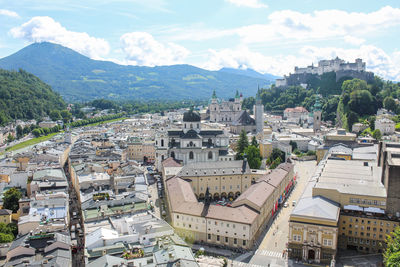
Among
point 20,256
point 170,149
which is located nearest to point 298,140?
point 170,149

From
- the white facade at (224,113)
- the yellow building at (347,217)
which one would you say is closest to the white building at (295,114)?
the white facade at (224,113)

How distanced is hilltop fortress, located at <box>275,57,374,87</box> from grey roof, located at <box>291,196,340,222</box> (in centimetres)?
9465

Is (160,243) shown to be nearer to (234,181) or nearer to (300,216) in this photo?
(300,216)

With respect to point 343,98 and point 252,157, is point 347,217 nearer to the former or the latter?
point 252,157

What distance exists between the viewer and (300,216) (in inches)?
1232

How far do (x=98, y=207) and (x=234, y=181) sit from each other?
62.0 ft

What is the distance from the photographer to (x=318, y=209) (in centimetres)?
3184

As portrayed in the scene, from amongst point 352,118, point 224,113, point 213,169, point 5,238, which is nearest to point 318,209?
point 213,169

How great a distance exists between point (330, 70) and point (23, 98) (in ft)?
380

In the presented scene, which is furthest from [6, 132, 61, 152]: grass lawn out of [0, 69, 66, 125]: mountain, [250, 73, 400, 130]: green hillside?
[250, 73, 400, 130]: green hillside

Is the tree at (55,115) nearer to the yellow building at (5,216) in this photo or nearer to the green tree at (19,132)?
the green tree at (19,132)

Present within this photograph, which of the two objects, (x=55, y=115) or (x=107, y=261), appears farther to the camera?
(x=55, y=115)

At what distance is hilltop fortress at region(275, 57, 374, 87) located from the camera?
11791cm

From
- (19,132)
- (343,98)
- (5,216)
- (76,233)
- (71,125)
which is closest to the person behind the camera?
(76,233)
